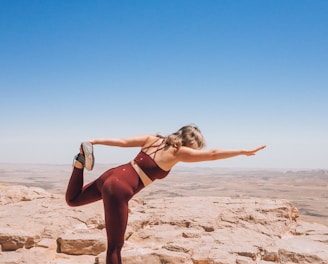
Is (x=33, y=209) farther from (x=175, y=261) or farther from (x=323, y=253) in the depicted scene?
(x=323, y=253)

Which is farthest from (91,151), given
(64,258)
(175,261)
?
(64,258)

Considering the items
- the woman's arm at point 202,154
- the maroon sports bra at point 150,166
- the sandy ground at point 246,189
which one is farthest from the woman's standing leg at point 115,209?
the sandy ground at point 246,189

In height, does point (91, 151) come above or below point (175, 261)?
above

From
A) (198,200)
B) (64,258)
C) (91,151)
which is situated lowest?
→ (64,258)

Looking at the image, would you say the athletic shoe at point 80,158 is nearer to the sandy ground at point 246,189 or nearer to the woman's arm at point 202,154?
the woman's arm at point 202,154

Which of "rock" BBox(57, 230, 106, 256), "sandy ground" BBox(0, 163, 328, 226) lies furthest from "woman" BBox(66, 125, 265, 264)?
A: "sandy ground" BBox(0, 163, 328, 226)

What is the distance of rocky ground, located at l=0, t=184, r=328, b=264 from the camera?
5.91 metres

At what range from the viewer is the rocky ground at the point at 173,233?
5.91m

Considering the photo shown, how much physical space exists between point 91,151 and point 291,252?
4003 mm

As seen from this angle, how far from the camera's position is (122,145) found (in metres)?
4.38

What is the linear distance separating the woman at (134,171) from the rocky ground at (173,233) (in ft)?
6.39

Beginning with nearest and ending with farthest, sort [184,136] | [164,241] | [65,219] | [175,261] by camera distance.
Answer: [184,136]
[175,261]
[164,241]
[65,219]

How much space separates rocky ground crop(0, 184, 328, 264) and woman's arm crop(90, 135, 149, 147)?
2363 millimetres

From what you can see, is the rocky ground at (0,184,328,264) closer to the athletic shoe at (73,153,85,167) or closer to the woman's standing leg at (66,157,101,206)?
the woman's standing leg at (66,157,101,206)
